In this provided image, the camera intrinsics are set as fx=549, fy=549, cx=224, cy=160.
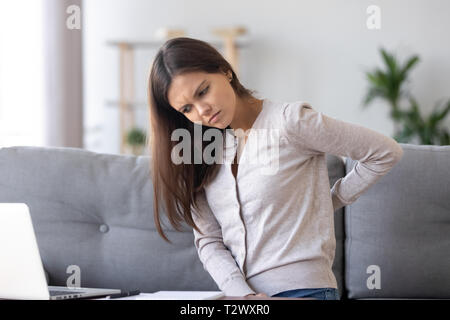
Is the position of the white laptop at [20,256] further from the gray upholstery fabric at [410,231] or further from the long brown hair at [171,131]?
the gray upholstery fabric at [410,231]

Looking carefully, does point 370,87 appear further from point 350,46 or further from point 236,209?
point 236,209

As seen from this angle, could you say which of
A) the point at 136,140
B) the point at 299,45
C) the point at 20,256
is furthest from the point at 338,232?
the point at 299,45

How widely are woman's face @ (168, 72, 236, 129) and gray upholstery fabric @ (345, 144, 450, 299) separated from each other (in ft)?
1.88

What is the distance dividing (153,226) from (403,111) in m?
3.54

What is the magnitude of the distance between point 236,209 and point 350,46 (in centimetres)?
394

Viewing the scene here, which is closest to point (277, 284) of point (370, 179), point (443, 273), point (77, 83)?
point (370, 179)

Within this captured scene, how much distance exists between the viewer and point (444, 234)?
1541 millimetres

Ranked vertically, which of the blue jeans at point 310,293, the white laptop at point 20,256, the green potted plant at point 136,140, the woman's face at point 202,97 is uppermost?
the woman's face at point 202,97

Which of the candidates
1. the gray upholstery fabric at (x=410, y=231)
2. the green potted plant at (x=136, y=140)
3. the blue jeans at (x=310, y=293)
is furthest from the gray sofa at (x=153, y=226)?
the green potted plant at (x=136, y=140)

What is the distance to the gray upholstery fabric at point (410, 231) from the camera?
153cm

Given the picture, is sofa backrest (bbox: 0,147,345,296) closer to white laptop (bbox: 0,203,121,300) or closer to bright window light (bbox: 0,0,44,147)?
white laptop (bbox: 0,203,121,300)

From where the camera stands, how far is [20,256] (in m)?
0.97

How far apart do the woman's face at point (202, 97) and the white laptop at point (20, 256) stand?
0.42 m

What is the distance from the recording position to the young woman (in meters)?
1.18
